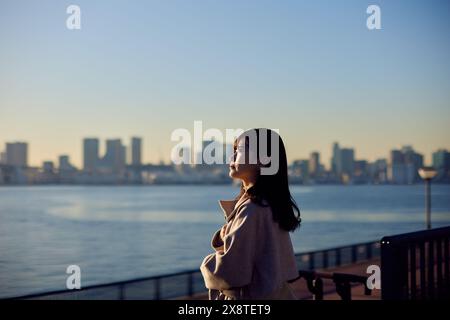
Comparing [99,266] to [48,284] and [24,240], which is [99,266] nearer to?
[48,284]

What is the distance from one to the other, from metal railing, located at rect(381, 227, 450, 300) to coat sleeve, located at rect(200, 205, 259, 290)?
1586 millimetres

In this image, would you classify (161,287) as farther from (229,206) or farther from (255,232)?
(255,232)

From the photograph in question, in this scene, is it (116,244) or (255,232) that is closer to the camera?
(255,232)

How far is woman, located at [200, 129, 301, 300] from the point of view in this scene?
3865mm

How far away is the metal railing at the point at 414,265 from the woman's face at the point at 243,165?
1534 mm

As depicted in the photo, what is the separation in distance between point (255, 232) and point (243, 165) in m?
0.40

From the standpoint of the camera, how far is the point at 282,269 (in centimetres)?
409

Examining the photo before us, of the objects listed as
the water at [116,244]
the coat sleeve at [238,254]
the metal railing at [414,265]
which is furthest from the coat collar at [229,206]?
the water at [116,244]

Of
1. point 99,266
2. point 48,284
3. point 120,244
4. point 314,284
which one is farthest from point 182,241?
point 314,284

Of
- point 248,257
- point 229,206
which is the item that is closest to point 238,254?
point 248,257

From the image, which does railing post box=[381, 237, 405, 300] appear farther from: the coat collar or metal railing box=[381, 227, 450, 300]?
the coat collar

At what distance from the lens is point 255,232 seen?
12.7 ft
